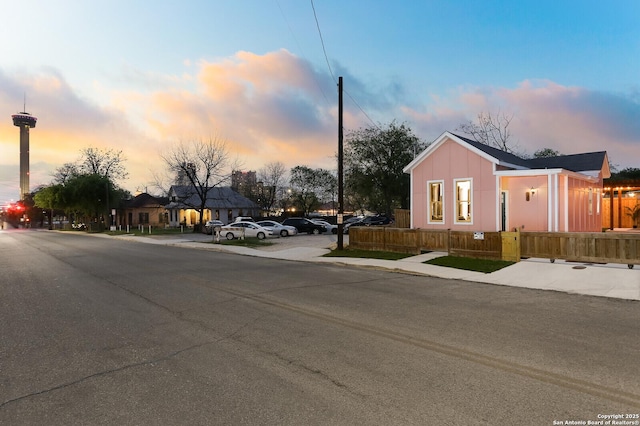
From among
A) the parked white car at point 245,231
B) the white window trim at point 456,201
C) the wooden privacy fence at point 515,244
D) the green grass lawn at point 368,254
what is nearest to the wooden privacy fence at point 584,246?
the wooden privacy fence at point 515,244

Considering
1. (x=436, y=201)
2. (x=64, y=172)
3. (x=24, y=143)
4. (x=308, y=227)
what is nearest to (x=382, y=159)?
(x=308, y=227)

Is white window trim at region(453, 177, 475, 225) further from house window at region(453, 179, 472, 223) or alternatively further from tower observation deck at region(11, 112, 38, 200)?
tower observation deck at region(11, 112, 38, 200)

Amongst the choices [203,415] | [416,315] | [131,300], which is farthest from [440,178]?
[203,415]

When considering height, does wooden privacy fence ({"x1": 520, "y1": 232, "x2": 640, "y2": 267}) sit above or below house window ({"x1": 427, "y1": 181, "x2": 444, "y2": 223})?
below

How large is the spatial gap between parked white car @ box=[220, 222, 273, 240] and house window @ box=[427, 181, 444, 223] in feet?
51.0

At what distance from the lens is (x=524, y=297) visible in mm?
9430

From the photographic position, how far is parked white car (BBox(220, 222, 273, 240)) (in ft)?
101

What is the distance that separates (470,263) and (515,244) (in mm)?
1934

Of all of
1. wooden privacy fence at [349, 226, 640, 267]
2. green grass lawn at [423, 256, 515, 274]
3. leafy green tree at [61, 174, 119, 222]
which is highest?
leafy green tree at [61, 174, 119, 222]

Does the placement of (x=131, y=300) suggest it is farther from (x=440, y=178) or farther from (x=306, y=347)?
(x=440, y=178)

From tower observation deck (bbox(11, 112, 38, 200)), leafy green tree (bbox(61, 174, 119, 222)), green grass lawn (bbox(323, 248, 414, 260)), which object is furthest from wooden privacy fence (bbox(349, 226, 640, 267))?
tower observation deck (bbox(11, 112, 38, 200))

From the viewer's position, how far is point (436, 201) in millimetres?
19516

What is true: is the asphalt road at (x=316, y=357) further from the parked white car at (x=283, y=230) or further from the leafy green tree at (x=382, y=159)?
the leafy green tree at (x=382, y=159)

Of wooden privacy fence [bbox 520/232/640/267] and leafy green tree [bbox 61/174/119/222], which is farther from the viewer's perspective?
leafy green tree [bbox 61/174/119/222]
